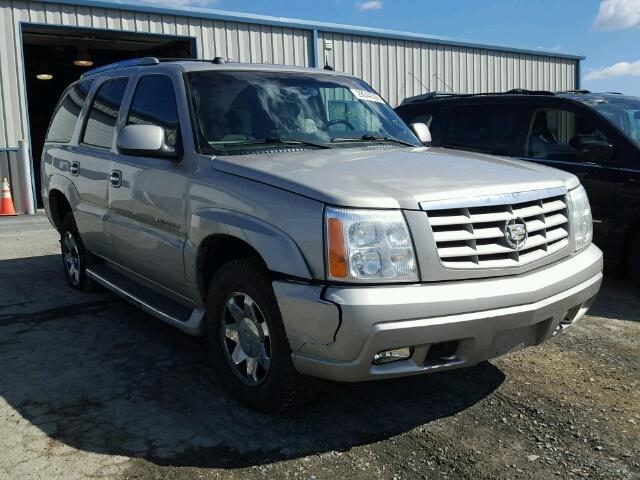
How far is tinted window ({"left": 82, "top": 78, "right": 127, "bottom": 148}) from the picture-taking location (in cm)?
477

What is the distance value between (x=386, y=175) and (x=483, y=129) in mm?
4015

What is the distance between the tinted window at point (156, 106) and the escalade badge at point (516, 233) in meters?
1.99

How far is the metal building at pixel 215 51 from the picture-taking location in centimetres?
1257

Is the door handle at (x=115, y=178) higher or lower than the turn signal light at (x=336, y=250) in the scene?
higher

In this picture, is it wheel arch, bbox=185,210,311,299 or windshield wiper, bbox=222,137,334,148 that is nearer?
wheel arch, bbox=185,210,311,299

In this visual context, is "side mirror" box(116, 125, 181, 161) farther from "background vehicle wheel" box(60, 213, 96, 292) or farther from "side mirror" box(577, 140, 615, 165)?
"side mirror" box(577, 140, 615, 165)

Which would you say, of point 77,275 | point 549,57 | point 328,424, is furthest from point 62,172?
point 549,57

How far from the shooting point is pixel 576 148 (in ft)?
19.8

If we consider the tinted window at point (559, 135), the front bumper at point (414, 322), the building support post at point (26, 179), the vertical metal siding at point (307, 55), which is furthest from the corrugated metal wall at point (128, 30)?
the front bumper at point (414, 322)

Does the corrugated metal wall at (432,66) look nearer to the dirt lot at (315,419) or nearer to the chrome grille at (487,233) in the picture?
the dirt lot at (315,419)

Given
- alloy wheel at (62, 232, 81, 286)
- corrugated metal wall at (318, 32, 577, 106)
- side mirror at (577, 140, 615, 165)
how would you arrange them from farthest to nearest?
corrugated metal wall at (318, 32, 577, 106) < alloy wheel at (62, 232, 81, 286) < side mirror at (577, 140, 615, 165)

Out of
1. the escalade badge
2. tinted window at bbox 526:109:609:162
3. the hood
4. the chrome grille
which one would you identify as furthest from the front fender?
tinted window at bbox 526:109:609:162

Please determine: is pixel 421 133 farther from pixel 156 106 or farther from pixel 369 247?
pixel 369 247

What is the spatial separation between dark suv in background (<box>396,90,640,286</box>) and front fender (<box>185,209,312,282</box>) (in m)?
3.81
